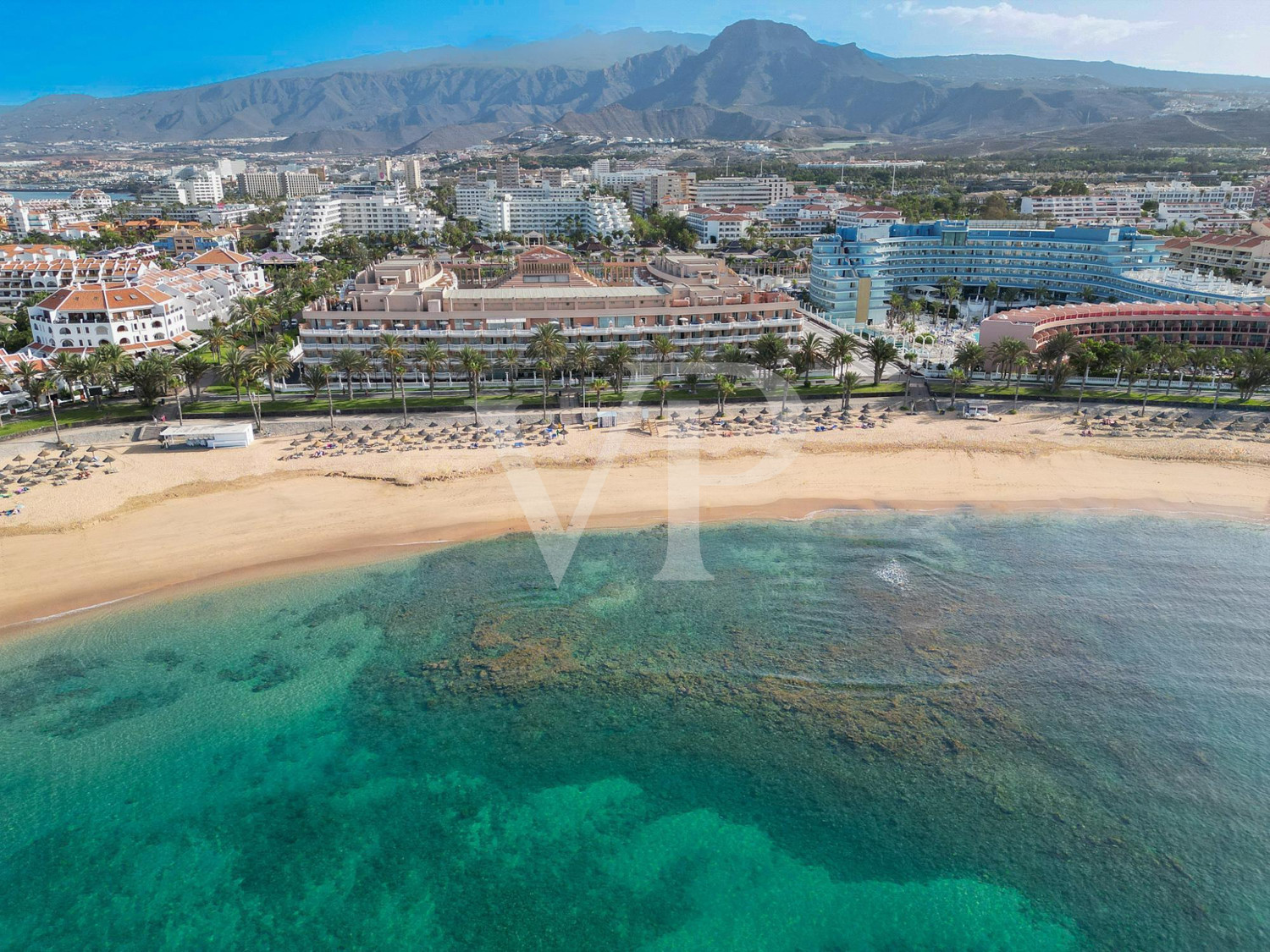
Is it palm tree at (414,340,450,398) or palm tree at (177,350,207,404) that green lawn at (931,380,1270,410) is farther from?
palm tree at (177,350,207,404)

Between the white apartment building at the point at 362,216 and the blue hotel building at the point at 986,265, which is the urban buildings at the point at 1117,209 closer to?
the blue hotel building at the point at 986,265

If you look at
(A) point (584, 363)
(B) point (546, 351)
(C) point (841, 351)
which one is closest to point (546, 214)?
(B) point (546, 351)

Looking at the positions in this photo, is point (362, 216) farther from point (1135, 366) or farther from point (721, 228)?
point (1135, 366)

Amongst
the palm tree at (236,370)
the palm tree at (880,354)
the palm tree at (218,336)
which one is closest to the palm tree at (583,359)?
the palm tree at (880,354)

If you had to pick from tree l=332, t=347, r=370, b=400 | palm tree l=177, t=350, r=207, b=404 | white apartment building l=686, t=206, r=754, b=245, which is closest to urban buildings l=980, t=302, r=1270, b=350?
tree l=332, t=347, r=370, b=400

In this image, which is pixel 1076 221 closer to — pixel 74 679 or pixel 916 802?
pixel 916 802

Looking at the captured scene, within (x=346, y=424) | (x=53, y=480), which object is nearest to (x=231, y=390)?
(x=346, y=424)
